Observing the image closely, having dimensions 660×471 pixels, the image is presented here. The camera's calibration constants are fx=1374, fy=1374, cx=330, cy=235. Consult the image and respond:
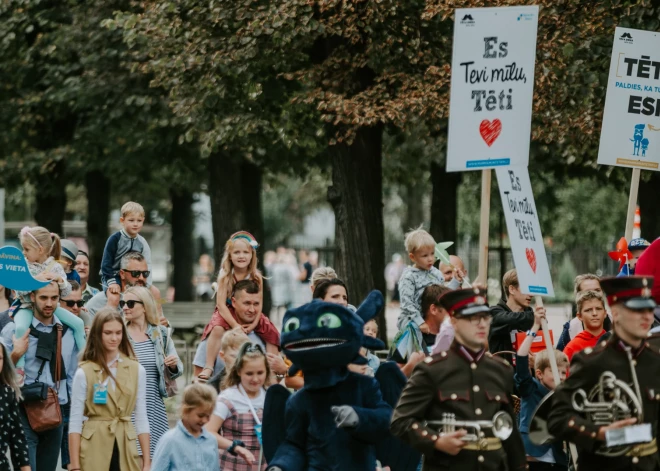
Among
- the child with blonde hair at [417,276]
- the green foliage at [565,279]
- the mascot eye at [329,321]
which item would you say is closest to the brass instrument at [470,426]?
the mascot eye at [329,321]

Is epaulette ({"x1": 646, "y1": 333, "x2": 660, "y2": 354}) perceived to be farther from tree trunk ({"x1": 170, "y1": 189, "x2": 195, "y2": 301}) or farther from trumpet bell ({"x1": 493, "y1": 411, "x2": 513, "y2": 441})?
tree trunk ({"x1": 170, "y1": 189, "x2": 195, "y2": 301})

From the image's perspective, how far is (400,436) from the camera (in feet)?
23.1

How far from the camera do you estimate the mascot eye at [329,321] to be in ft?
25.0

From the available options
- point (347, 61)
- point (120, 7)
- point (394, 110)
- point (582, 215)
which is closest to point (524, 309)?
point (394, 110)

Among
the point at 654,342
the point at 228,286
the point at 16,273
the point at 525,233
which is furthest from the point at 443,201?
the point at 654,342

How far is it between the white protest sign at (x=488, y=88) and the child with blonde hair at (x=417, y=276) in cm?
164

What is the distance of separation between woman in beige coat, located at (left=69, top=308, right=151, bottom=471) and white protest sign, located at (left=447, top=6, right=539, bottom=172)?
2636 millimetres

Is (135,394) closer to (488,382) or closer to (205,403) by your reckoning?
(205,403)

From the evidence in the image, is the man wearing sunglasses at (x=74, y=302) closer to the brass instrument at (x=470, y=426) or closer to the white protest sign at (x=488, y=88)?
the white protest sign at (x=488, y=88)

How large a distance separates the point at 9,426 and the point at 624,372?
4.01 m

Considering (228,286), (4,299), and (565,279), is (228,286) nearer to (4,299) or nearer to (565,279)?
(4,299)

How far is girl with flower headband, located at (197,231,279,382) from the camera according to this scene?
1065 centimetres

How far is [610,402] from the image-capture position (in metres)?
7.05

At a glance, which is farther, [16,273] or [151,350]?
[151,350]
